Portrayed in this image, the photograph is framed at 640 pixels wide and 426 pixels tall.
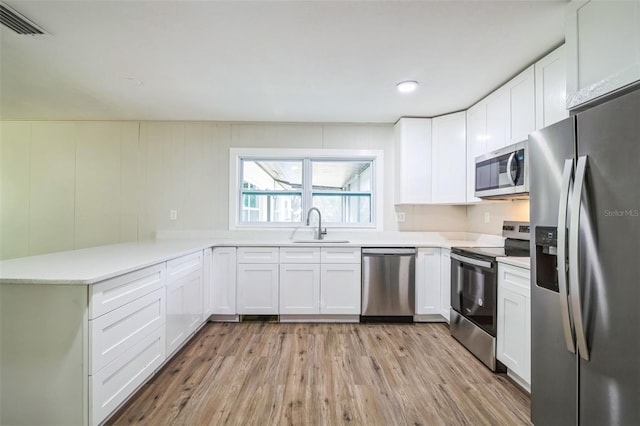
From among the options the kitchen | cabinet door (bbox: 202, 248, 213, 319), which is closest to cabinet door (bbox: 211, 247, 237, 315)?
cabinet door (bbox: 202, 248, 213, 319)

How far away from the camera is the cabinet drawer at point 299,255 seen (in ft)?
9.42

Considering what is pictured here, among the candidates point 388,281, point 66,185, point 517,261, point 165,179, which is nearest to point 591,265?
point 517,261

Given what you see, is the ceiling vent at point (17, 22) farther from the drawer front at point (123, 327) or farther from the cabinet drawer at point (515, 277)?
the cabinet drawer at point (515, 277)

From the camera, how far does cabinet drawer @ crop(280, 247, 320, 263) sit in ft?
9.42

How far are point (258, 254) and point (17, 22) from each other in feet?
7.65

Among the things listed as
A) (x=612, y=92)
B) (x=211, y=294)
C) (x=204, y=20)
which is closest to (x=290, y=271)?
(x=211, y=294)

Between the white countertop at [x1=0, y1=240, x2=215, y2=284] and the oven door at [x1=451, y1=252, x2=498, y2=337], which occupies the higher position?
the white countertop at [x1=0, y1=240, x2=215, y2=284]

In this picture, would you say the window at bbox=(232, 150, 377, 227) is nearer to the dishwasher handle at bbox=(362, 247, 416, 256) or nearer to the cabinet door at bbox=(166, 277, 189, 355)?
Answer: the dishwasher handle at bbox=(362, 247, 416, 256)

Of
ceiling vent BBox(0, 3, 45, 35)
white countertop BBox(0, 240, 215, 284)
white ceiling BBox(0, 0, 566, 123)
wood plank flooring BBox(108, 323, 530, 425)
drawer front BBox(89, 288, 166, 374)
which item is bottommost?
wood plank flooring BBox(108, 323, 530, 425)

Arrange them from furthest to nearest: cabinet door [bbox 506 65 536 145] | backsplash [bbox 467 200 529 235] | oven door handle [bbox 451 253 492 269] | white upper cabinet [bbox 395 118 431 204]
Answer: white upper cabinet [bbox 395 118 431 204] → backsplash [bbox 467 200 529 235] → oven door handle [bbox 451 253 492 269] → cabinet door [bbox 506 65 536 145]

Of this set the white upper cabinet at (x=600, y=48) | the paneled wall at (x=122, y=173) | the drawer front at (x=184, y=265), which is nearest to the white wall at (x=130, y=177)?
the paneled wall at (x=122, y=173)

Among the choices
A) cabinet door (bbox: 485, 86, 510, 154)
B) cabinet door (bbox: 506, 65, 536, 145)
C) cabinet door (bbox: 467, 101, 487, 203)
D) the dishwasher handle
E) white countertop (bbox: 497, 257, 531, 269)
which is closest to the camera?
white countertop (bbox: 497, 257, 531, 269)

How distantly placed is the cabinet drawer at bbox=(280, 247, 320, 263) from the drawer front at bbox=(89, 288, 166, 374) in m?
1.24

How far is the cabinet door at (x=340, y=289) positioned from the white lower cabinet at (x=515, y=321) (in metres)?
1.30
